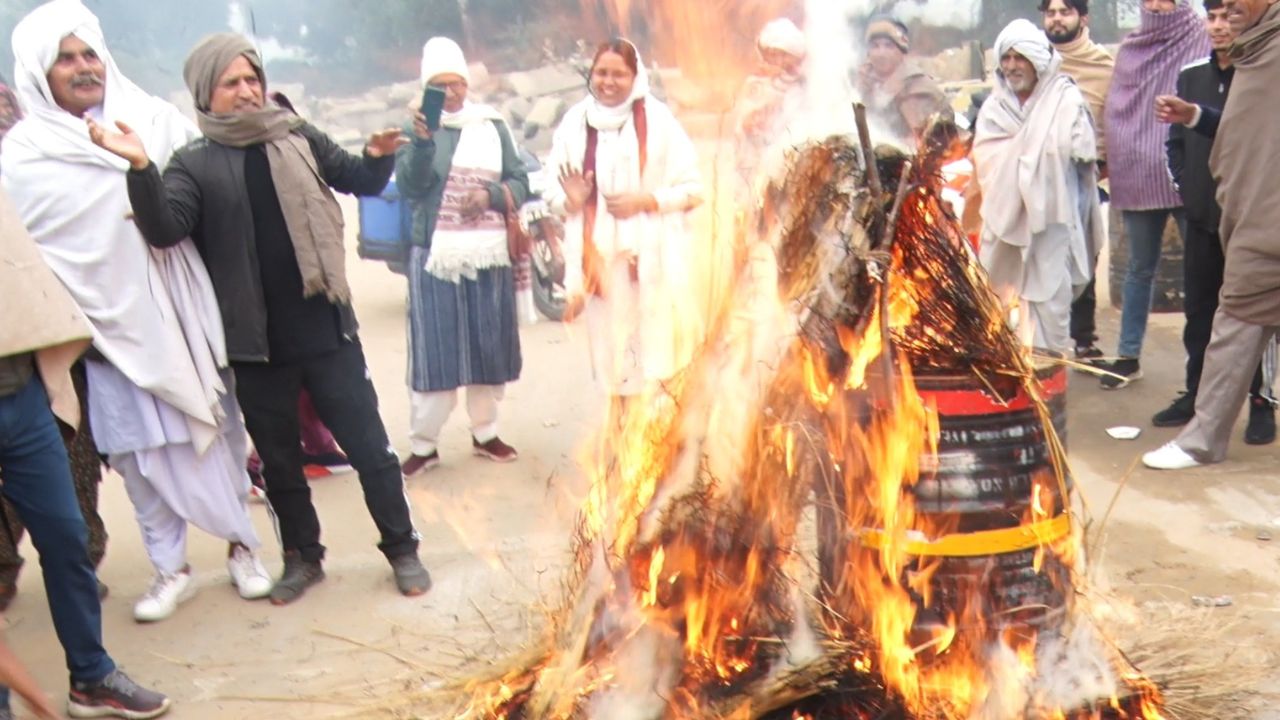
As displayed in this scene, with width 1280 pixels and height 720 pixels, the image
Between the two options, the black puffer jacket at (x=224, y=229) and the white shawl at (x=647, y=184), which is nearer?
the black puffer jacket at (x=224, y=229)

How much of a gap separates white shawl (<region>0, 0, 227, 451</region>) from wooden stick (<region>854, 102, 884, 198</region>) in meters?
2.60

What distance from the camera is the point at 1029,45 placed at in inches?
253

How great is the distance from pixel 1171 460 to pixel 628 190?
281 centimetres

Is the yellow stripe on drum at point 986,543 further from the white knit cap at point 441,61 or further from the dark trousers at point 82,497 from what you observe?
the white knit cap at point 441,61

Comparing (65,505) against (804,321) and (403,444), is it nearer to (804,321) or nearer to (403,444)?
(804,321)

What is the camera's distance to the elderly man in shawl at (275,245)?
4348 millimetres

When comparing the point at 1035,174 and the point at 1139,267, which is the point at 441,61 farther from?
the point at 1139,267

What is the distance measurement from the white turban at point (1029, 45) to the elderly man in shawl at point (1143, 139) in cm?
58

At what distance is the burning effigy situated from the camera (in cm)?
303

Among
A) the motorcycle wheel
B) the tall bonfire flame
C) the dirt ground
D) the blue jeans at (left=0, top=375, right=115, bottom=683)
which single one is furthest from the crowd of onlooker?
the motorcycle wheel

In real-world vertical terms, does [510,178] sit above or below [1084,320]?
above

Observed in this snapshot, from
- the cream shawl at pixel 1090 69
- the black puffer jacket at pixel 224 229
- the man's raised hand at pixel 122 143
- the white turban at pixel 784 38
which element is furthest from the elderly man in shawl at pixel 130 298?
the cream shawl at pixel 1090 69

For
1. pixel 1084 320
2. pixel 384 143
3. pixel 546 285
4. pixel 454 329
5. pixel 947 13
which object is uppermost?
pixel 947 13

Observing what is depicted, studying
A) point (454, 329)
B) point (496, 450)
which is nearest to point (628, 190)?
point (454, 329)
